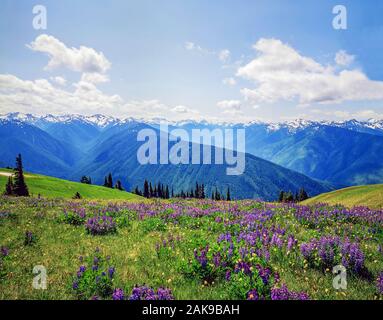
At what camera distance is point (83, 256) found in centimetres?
896

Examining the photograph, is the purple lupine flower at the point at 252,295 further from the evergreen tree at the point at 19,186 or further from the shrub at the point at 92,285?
the evergreen tree at the point at 19,186

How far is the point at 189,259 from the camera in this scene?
7.98 m

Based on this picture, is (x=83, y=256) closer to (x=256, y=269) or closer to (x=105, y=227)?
(x=105, y=227)

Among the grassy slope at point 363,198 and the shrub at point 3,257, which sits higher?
the shrub at point 3,257

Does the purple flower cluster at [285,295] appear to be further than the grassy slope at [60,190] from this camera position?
No

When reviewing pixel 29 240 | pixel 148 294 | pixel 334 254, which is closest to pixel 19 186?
pixel 29 240

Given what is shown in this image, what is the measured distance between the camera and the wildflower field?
6504mm

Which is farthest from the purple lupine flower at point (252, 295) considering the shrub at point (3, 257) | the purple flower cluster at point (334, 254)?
the shrub at point (3, 257)

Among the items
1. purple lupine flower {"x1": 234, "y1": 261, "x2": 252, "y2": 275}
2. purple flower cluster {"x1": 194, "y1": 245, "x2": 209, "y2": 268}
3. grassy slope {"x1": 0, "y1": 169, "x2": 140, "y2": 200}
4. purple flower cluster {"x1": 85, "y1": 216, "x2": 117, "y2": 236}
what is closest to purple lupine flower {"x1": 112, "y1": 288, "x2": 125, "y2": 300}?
purple flower cluster {"x1": 194, "y1": 245, "x2": 209, "y2": 268}

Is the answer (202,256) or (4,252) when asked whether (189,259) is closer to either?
(202,256)

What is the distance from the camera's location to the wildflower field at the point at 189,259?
6.50 metres

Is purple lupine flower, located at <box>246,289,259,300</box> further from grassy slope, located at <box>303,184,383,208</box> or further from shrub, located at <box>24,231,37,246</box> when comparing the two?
grassy slope, located at <box>303,184,383,208</box>

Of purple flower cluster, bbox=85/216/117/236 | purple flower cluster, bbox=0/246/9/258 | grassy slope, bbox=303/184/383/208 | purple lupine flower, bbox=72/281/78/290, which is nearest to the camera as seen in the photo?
purple lupine flower, bbox=72/281/78/290
